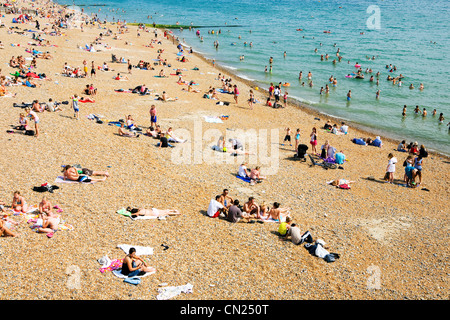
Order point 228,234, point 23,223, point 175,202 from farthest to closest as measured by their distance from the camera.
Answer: point 175,202 → point 228,234 → point 23,223

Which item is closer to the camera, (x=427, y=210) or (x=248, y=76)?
(x=427, y=210)

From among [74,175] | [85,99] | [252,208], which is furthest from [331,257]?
[85,99]

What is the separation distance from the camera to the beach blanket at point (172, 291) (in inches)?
348

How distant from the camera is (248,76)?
138ft

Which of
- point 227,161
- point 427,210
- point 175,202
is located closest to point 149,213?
point 175,202

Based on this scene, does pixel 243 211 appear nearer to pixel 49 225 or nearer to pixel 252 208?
pixel 252 208

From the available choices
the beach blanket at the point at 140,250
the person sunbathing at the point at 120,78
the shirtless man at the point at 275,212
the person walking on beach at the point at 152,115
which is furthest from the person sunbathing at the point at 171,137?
the person sunbathing at the point at 120,78

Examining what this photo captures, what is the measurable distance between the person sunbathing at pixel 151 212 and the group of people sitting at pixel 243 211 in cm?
141

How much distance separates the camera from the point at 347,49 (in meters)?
58.3

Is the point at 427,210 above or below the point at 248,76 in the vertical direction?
below

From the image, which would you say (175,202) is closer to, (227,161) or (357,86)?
(227,161)

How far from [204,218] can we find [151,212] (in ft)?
6.53

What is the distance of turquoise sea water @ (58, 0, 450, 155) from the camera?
1247 inches

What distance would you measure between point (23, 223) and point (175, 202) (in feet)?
17.4
